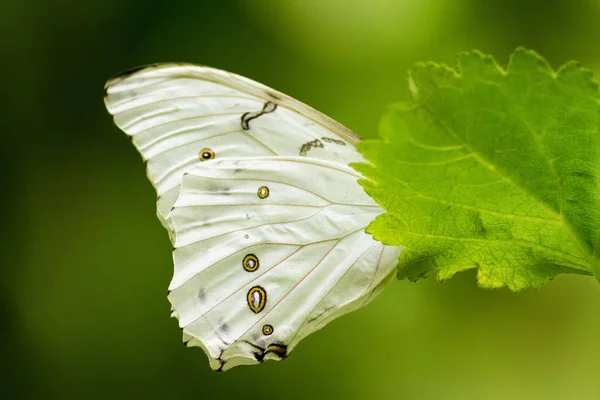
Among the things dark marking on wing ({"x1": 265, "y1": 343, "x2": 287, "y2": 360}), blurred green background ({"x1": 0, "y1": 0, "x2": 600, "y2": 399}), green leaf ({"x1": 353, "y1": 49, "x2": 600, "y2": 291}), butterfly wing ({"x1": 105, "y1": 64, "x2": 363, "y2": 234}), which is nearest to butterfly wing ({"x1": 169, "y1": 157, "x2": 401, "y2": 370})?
dark marking on wing ({"x1": 265, "y1": 343, "x2": 287, "y2": 360})

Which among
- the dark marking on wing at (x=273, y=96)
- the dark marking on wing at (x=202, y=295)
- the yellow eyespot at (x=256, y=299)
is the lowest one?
the dark marking on wing at (x=202, y=295)

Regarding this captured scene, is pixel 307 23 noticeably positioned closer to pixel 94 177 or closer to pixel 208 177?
pixel 94 177

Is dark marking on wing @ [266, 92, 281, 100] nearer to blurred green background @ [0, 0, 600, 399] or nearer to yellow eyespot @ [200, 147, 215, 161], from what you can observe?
yellow eyespot @ [200, 147, 215, 161]

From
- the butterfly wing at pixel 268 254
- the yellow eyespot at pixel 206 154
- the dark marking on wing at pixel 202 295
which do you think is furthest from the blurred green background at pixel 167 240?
the dark marking on wing at pixel 202 295

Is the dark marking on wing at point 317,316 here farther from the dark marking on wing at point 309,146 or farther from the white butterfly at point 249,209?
the dark marking on wing at point 309,146

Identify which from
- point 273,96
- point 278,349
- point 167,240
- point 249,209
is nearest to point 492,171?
point 278,349

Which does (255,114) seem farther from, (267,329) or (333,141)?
(267,329)
